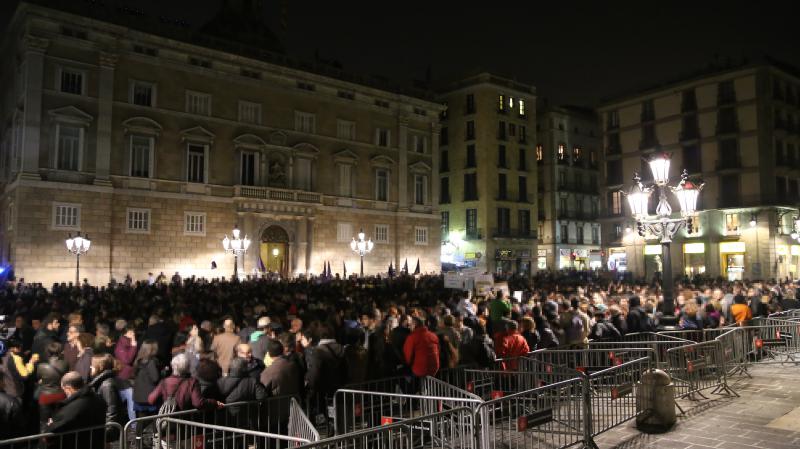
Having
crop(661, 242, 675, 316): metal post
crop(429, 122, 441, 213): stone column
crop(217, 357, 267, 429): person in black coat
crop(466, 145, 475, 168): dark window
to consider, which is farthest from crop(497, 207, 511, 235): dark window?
crop(217, 357, 267, 429): person in black coat

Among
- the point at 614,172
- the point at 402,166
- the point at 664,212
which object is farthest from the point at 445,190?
the point at 664,212

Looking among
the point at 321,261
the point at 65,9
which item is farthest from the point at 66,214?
the point at 321,261

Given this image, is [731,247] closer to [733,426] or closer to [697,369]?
[697,369]

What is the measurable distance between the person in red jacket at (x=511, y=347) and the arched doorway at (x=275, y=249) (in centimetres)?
2796

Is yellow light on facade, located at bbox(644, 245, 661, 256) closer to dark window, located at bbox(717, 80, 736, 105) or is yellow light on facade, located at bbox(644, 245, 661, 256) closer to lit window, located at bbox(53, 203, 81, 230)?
dark window, located at bbox(717, 80, 736, 105)

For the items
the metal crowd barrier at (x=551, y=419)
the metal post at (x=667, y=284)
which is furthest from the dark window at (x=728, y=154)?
the metal crowd barrier at (x=551, y=419)

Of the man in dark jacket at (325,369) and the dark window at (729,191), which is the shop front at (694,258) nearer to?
the dark window at (729,191)

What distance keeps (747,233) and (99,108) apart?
4249 centimetres

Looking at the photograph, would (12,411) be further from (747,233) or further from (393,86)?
(747,233)

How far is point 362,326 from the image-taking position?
12211 millimetres

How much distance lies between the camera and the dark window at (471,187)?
51.1 meters

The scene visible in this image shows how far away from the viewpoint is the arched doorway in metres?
36.2

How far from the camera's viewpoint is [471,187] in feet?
169

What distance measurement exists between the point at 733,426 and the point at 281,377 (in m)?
6.66
